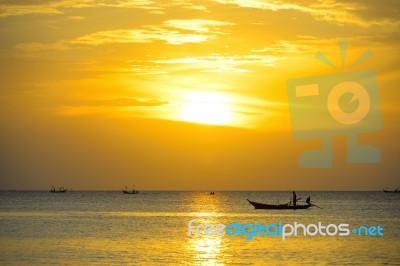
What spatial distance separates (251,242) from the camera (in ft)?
165

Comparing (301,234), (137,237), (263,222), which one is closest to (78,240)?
(137,237)

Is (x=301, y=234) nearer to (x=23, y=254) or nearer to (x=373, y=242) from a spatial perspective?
(x=373, y=242)

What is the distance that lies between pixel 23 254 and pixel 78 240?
33.1 ft

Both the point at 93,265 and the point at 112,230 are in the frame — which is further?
the point at 112,230

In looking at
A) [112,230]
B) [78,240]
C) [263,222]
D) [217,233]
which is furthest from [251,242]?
[263,222]

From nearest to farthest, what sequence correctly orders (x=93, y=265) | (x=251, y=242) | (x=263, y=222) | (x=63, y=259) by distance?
(x=93, y=265) < (x=63, y=259) < (x=251, y=242) < (x=263, y=222)

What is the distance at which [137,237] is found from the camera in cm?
5603

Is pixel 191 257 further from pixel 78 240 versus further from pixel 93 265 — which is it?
pixel 78 240

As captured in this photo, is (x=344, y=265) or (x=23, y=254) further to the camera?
(x=23, y=254)

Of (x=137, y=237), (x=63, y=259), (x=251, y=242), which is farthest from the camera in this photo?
(x=137, y=237)

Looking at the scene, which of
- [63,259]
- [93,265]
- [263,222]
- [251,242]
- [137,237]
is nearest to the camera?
[93,265]

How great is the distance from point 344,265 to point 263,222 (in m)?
36.2

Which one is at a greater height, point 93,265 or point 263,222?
point 93,265

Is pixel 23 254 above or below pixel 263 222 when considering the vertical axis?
above
